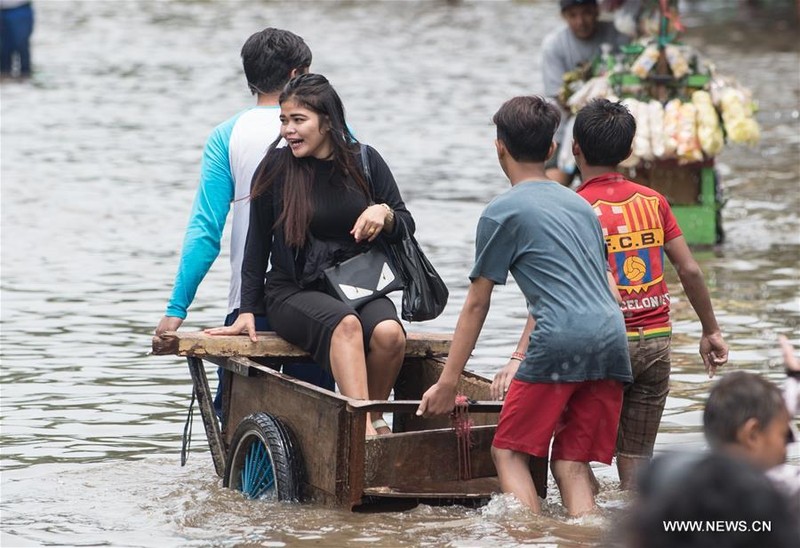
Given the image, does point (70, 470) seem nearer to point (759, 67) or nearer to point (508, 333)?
point (508, 333)

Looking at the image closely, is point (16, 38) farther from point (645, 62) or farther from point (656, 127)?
point (656, 127)

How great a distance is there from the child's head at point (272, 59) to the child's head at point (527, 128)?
1.19 m

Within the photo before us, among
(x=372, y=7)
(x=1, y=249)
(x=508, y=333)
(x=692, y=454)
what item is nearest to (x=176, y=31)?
(x=372, y=7)

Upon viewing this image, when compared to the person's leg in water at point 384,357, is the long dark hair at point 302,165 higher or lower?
higher

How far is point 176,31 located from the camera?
114 ft

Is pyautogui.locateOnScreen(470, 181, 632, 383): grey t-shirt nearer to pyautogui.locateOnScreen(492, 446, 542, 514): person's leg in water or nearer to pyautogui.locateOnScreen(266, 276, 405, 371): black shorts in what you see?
pyautogui.locateOnScreen(492, 446, 542, 514): person's leg in water

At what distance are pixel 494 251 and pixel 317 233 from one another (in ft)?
3.15

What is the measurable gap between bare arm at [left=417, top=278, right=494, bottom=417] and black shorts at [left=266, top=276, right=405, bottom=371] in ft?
1.92

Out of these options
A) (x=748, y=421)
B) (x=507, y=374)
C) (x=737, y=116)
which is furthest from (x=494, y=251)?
(x=737, y=116)

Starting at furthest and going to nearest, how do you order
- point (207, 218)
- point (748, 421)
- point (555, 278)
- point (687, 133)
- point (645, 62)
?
1. point (645, 62)
2. point (687, 133)
3. point (207, 218)
4. point (555, 278)
5. point (748, 421)

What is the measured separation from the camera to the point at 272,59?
6477 millimetres

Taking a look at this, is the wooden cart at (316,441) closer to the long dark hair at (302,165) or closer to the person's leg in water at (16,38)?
the long dark hair at (302,165)

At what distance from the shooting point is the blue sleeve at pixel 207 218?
6.43 m

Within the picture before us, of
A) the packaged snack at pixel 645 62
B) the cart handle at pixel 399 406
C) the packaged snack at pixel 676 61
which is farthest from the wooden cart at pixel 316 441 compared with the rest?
the packaged snack at pixel 676 61
